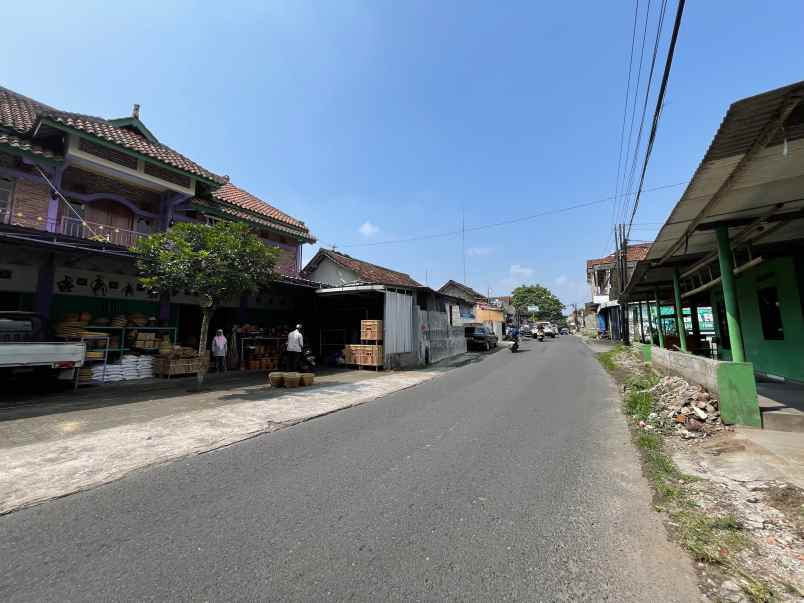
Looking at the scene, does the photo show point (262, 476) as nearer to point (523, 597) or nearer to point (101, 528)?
point (101, 528)

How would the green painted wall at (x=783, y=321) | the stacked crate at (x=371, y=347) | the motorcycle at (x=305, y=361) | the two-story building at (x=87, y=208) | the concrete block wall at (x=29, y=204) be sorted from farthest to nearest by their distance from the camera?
the stacked crate at (x=371, y=347) → the motorcycle at (x=305, y=361) → the concrete block wall at (x=29, y=204) → the two-story building at (x=87, y=208) → the green painted wall at (x=783, y=321)

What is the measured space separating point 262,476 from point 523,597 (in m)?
2.99

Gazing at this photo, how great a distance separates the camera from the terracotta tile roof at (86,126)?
11.0 m

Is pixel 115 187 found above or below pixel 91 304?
Answer: above

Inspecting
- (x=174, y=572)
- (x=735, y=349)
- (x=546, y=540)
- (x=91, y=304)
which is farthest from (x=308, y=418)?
(x=91, y=304)

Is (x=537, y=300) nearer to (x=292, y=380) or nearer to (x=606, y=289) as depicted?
(x=606, y=289)

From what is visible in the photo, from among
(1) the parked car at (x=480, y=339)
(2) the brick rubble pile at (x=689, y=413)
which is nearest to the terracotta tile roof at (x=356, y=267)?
(1) the parked car at (x=480, y=339)

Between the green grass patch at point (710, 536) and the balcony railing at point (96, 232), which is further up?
the balcony railing at point (96, 232)

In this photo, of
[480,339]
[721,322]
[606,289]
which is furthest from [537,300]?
[721,322]

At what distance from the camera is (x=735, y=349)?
19.5 ft

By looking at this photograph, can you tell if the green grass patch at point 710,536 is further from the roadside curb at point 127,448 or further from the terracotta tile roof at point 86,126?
the terracotta tile roof at point 86,126

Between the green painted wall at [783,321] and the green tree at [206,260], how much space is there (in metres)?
12.9

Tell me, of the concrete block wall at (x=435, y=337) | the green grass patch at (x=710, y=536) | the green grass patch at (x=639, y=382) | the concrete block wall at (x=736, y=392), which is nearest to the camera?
the green grass patch at (x=710, y=536)

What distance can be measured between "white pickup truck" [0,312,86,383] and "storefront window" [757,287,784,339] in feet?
56.6
